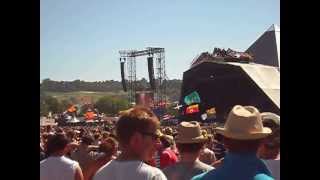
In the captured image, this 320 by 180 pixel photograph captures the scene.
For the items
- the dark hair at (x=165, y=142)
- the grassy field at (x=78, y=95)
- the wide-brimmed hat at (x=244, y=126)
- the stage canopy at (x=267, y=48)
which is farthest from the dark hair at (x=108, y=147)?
the grassy field at (x=78, y=95)

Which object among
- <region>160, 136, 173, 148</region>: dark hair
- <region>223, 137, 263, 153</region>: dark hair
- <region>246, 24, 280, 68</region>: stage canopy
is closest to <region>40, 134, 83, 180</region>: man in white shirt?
<region>223, 137, 263, 153</region>: dark hair

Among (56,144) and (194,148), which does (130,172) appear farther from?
(56,144)

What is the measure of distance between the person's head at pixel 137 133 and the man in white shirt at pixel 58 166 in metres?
1.46

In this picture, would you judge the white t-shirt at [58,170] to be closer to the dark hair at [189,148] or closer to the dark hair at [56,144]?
the dark hair at [56,144]

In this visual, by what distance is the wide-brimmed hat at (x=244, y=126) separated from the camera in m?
2.29

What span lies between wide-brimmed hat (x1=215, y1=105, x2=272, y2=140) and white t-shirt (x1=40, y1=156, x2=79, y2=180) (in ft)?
5.78

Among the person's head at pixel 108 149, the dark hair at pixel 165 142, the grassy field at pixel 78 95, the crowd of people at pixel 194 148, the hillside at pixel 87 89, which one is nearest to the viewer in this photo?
the crowd of people at pixel 194 148

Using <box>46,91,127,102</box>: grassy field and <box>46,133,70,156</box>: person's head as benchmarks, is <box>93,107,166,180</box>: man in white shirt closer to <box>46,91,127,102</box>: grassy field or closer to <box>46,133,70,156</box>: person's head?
<box>46,133,70,156</box>: person's head

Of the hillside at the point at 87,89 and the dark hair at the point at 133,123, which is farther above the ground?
the hillside at the point at 87,89

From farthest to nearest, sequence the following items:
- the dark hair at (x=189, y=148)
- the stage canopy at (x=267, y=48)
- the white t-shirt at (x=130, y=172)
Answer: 1. the stage canopy at (x=267, y=48)
2. the dark hair at (x=189, y=148)
3. the white t-shirt at (x=130, y=172)

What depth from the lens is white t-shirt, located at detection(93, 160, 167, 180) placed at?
2.44m
